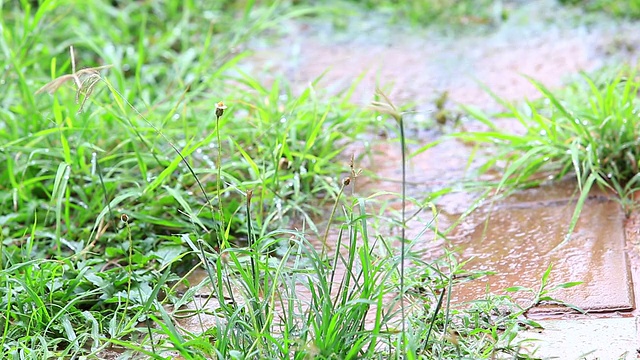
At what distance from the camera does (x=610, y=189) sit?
107 inches

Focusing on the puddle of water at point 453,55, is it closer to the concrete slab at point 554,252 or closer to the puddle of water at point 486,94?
the puddle of water at point 486,94

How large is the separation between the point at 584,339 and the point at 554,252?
0.49 m

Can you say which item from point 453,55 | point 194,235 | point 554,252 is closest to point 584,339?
point 554,252

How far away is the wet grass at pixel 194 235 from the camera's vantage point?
184 centimetres

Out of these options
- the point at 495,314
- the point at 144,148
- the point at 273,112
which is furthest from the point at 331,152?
the point at 495,314

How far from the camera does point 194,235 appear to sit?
248 cm

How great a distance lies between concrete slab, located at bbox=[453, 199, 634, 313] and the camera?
214 centimetres

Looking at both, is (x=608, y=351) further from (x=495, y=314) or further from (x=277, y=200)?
(x=277, y=200)

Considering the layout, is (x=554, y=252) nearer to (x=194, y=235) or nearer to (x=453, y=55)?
(x=194, y=235)

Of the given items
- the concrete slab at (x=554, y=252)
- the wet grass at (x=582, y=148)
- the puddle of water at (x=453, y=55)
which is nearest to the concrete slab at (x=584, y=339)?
the concrete slab at (x=554, y=252)

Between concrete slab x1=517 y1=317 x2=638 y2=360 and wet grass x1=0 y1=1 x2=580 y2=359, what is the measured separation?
0.25ft

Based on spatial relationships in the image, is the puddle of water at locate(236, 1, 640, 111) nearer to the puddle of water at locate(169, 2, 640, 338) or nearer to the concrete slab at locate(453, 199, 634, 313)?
the puddle of water at locate(169, 2, 640, 338)

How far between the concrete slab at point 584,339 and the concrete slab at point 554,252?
72 mm

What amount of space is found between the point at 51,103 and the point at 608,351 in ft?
7.48
